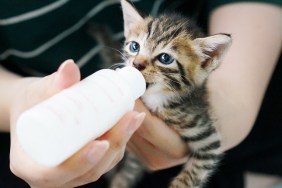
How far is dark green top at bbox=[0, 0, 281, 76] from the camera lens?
43.4 inches

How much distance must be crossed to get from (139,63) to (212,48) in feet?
0.52

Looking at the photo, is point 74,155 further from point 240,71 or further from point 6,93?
point 240,71

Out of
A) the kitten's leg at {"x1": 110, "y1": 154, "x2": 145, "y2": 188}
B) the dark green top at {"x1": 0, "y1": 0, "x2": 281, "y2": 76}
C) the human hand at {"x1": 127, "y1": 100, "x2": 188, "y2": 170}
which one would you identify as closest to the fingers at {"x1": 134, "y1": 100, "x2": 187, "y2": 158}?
the human hand at {"x1": 127, "y1": 100, "x2": 188, "y2": 170}

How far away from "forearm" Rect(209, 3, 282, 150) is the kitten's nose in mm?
337

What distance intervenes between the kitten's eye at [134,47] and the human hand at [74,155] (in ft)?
0.65

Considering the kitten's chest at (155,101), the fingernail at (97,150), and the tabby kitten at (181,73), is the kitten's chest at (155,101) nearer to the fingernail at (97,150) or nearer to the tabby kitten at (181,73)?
the tabby kitten at (181,73)

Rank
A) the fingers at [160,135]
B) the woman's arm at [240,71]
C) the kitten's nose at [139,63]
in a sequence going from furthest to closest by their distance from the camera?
the woman's arm at [240,71] → the fingers at [160,135] → the kitten's nose at [139,63]

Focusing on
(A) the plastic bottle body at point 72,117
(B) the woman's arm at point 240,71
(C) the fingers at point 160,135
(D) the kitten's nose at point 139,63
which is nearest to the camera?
(A) the plastic bottle body at point 72,117

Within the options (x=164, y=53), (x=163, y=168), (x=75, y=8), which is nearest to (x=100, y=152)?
(x=164, y=53)

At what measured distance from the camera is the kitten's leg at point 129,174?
1.15m

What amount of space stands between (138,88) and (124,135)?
0.09 meters

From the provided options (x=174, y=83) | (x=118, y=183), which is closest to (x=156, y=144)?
(x=174, y=83)

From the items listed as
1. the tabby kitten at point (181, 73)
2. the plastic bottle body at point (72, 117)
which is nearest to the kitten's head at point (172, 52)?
the tabby kitten at point (181, 73)

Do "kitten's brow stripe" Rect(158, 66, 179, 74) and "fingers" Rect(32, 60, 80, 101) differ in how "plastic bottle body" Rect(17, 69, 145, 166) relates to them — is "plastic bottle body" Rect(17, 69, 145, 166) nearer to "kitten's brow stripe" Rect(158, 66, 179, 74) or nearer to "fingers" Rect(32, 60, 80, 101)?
"fingers" Rect(32, 60, 80, 101)
